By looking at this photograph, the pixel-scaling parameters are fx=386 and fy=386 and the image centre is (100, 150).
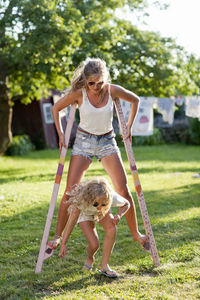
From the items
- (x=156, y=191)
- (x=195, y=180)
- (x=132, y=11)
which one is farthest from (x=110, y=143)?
→ (x=132, y=11)

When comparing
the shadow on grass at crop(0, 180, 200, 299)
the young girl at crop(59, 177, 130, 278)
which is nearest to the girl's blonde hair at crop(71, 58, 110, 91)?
the young girl at crop(59, 177, 130, 278)

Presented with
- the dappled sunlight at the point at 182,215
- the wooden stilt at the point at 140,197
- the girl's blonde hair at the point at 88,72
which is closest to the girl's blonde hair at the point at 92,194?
the wooden stilt at the point at 140,197

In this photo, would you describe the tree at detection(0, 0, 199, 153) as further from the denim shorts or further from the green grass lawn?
the denim shorts

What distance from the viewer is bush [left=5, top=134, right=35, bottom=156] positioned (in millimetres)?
16422

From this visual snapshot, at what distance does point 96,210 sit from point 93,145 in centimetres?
60

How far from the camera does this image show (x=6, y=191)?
307 inches

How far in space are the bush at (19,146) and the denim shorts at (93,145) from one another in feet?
43.6

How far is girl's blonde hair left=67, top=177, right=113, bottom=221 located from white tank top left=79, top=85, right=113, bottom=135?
503mm

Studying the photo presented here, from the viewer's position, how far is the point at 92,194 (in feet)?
10.5

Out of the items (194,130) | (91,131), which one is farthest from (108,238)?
(194,130)

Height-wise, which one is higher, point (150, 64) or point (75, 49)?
point (75, 49)

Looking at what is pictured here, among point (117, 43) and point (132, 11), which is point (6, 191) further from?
point (132, 11)

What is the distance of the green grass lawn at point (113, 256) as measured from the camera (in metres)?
3.12

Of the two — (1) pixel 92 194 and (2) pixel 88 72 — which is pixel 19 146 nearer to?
(2) pixel 88 72
